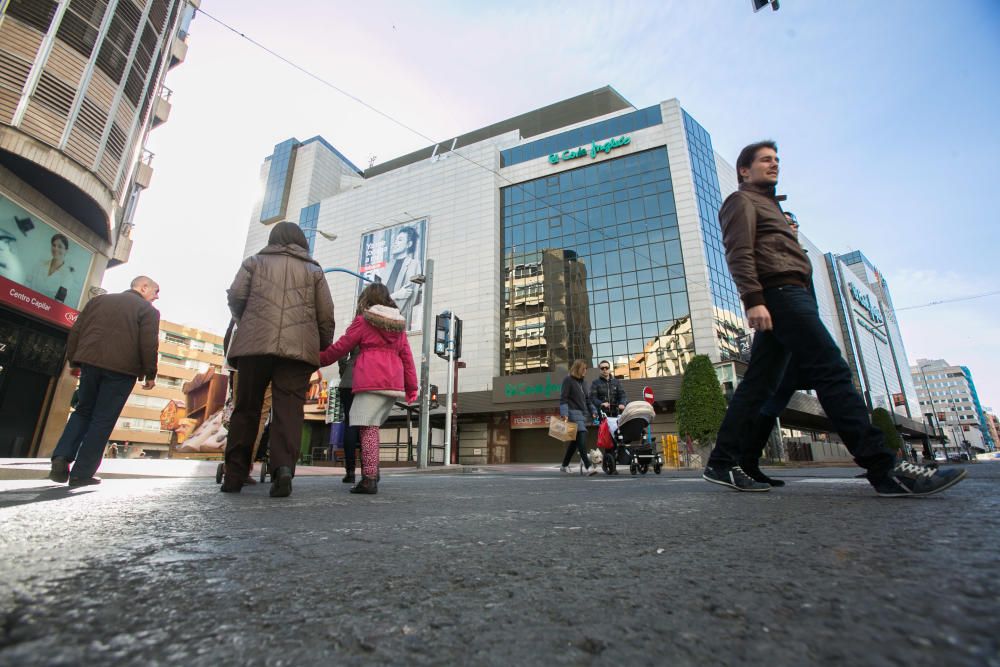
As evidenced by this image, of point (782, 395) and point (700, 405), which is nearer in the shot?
point (782, 395)

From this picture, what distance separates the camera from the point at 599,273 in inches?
1111

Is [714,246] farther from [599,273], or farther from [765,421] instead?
[765,421]

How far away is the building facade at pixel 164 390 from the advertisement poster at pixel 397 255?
19532 mm

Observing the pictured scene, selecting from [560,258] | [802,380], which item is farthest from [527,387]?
[802,380]

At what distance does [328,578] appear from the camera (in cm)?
91

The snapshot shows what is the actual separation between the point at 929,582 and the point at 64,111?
1706 centimetres

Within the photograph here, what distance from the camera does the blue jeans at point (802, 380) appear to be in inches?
90.7

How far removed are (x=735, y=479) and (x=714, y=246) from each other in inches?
1075

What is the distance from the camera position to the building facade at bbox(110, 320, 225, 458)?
1802 inches

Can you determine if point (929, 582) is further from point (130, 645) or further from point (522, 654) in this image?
point (130, 645)

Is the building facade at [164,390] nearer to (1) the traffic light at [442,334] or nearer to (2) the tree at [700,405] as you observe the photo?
(1) the traffic light at [442,334]

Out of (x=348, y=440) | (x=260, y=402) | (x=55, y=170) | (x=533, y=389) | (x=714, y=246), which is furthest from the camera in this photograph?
(x=714, y=246)

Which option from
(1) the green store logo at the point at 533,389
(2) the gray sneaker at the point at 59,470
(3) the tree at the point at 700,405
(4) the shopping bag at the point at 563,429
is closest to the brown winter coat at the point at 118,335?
(2) the gray sneaker at the point at 59,470

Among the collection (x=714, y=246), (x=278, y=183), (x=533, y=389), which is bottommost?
(x=533, y=389)
